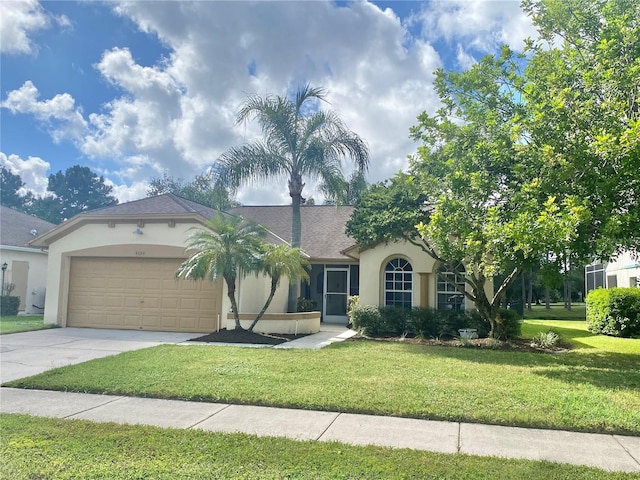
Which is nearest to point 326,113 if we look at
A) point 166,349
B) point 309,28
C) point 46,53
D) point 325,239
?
point 309,28

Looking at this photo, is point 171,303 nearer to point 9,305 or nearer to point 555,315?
point 9,305

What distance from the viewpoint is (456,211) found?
10984 millimetres

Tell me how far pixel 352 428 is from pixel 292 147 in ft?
40.5

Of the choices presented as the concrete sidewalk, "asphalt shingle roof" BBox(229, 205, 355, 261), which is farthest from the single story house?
the concrete sidewalk

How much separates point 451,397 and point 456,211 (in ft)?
16.9

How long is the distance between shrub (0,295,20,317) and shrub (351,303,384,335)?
15.6 meters

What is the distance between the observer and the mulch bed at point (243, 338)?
527 inches

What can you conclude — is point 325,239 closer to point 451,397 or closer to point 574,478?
point 451,397

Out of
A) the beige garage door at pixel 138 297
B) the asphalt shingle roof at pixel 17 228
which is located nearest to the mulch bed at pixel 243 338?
the beige garage door at pixel 138 297

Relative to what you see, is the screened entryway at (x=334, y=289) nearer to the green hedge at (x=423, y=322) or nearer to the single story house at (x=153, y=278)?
the single story house at (x=153, y=278)

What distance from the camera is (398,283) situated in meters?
17.2

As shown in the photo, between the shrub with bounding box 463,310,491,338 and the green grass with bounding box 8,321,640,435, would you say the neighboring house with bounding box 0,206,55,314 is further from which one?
the shrub with bounding box 463,310,491,338

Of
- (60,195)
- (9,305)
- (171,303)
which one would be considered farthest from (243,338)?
(60,195)

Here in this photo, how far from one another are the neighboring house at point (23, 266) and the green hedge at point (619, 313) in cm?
2465
